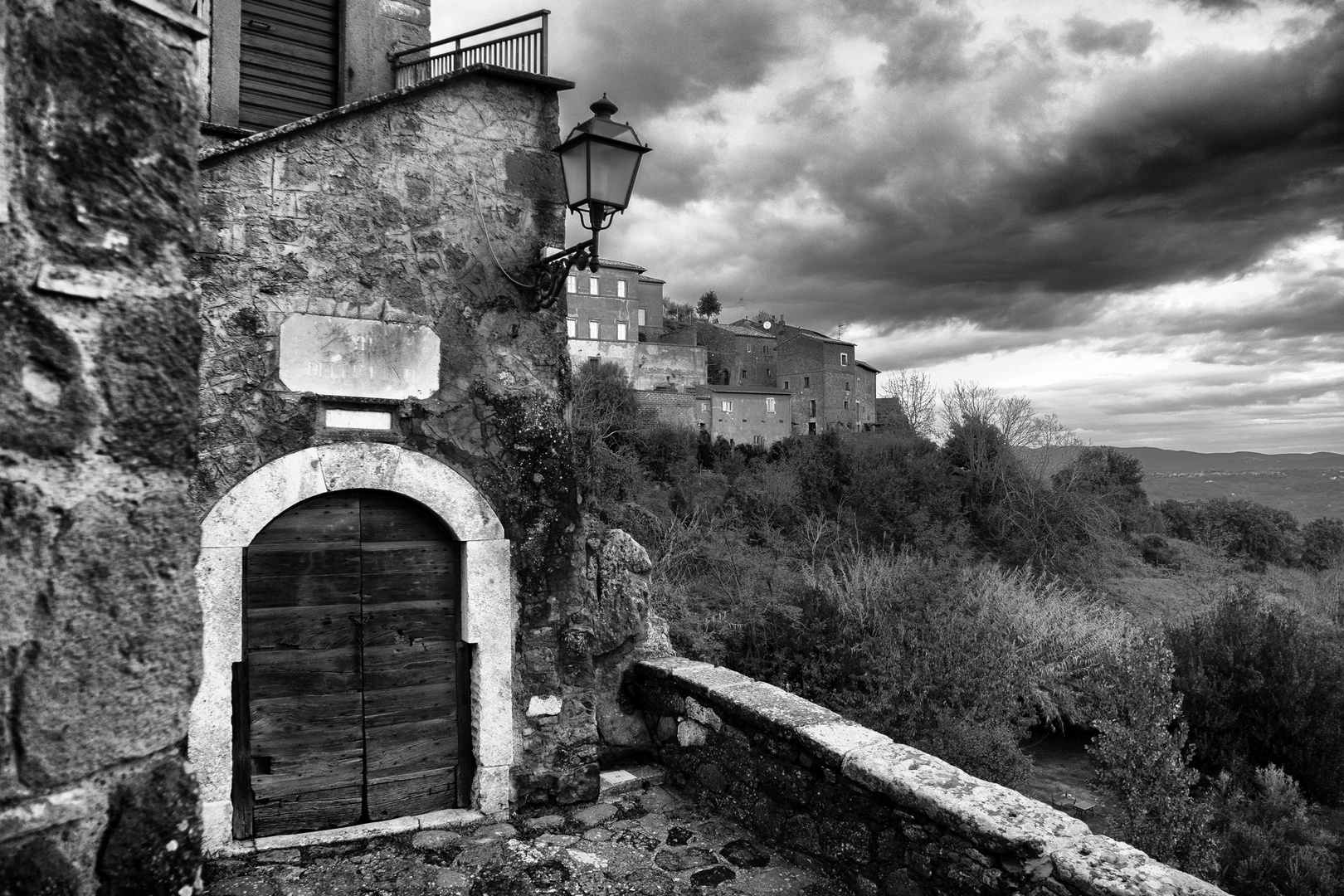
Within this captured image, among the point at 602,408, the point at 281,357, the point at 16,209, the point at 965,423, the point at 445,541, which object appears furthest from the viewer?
the point at 602,408

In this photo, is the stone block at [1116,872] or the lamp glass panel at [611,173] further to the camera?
the lamp glass panel at [611,173]

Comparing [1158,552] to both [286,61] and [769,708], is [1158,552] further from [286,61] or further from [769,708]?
[286,61]

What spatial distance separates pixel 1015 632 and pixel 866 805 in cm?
689

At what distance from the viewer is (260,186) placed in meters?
4.34

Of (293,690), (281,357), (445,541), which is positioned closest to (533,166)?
(281,357)

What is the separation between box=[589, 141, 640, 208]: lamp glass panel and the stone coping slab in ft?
11.4

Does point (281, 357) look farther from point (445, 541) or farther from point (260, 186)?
point (445, 541)

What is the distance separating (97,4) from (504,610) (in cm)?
391

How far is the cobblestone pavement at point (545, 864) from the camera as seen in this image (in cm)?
387

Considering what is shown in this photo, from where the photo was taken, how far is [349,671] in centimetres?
454

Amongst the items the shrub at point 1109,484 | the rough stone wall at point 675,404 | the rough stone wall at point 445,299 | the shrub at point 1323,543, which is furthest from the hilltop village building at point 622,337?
the rough stone wall at point 445,299

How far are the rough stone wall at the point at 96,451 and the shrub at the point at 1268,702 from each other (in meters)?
9.55

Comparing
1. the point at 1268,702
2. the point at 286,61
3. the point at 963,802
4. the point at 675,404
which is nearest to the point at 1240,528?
the point at 1268,702

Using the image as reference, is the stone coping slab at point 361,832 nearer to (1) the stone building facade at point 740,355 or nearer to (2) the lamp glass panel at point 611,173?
(2) the lamp glass panel at point 611,173
